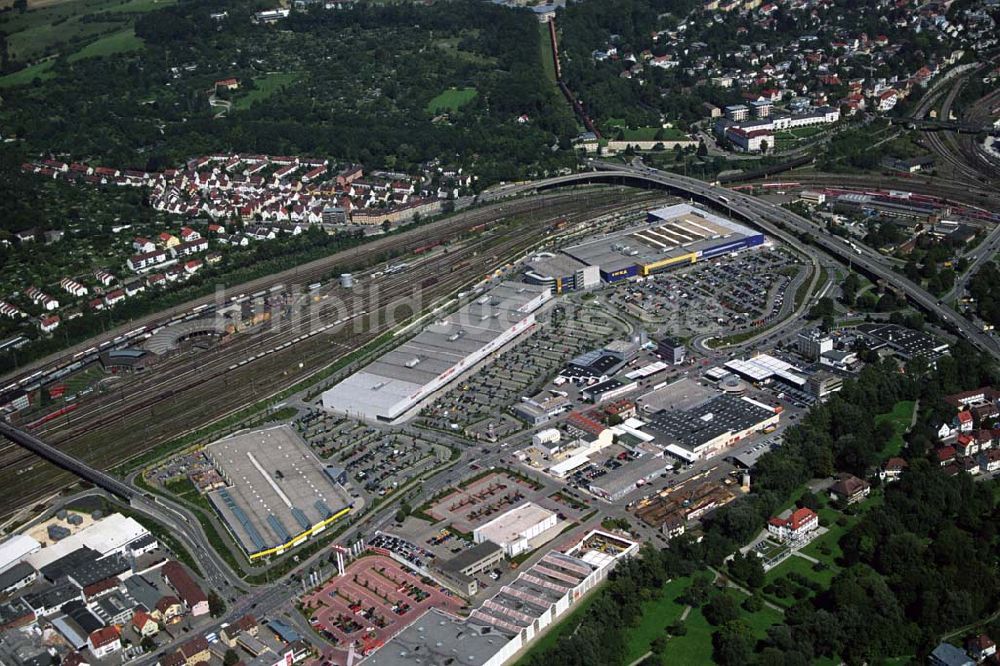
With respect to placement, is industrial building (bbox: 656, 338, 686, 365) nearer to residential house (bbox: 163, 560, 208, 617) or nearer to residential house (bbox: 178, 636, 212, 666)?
residential house (bbox: 163, 560, 208, 617)

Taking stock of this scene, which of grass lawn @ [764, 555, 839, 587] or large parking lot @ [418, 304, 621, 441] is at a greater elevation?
large parking lot @ [418, 304, 621, 441]

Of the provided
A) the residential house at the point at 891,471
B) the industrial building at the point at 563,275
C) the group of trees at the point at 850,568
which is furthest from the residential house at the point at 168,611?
the industrial building at the point at 563,275

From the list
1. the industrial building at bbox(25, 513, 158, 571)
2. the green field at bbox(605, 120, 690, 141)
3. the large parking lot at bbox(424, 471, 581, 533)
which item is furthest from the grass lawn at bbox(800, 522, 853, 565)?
the green field at bbox(605, 120, 690, 141)

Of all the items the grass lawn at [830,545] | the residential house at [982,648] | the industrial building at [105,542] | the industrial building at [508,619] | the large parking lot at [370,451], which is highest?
the industrial building at [105,542]

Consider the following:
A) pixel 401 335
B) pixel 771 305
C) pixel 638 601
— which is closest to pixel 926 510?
pixel 638 601

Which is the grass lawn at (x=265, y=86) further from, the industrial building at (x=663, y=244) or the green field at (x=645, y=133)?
the industrial building at (x=663, y=244)
